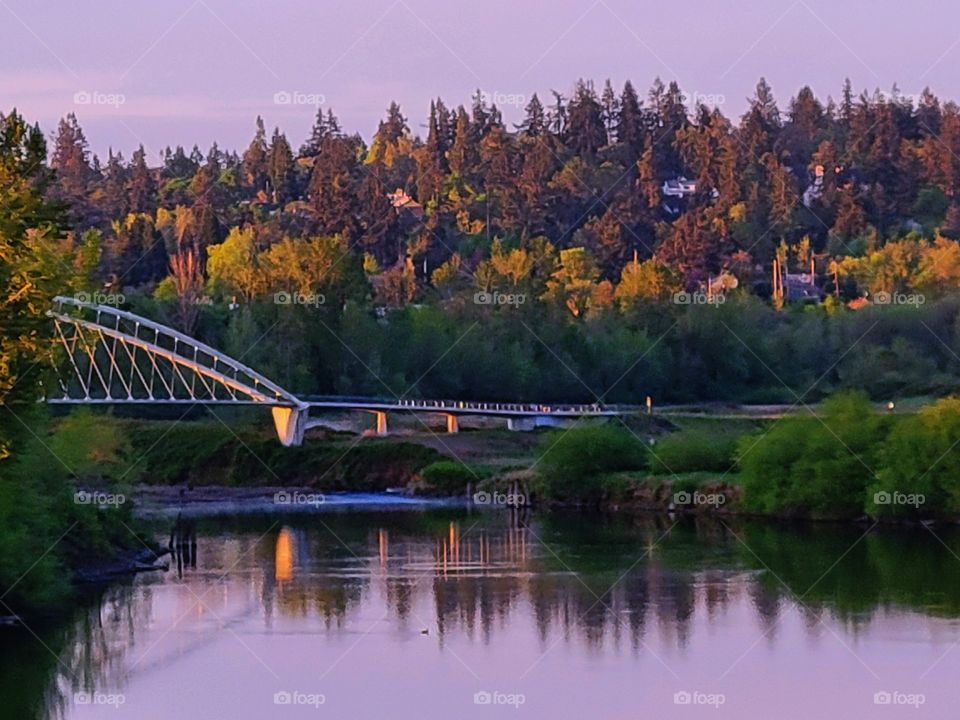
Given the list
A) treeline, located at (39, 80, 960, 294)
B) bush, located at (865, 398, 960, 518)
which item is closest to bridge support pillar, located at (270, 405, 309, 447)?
bush, located at (865, 398, 960, 518)

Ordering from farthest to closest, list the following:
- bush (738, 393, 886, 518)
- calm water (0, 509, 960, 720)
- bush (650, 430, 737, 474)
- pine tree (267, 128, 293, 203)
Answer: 1. pine tree (267, 128, 293, 203)
2. bush (650, 430, 737, 474)
3. bush (738, 393, 886, 518)
4. calm water (0, 509, 960, 720)

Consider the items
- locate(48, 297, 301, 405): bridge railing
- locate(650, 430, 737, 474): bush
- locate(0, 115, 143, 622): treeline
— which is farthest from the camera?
locate(48, 297, 301, 405): bridge railing

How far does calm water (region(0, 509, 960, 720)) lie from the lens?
24.1 meters

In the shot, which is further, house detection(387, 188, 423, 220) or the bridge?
house detection(387, 188, 423, 220)

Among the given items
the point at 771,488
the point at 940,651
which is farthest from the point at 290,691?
the point at 771,488

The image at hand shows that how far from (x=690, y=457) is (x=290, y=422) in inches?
587

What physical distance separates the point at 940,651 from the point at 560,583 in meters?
7.74

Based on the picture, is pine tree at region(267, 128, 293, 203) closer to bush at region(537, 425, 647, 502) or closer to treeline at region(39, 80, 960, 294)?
treeline at region(39, 80, 960, 294)

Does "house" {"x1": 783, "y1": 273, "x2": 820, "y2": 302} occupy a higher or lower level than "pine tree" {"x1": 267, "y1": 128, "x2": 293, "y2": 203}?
lower

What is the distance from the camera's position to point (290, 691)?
80.6 feet

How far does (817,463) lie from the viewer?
138ft

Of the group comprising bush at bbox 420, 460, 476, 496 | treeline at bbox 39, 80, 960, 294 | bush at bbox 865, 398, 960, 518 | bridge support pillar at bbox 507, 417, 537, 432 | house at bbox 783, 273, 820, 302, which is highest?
treeline at bbox 39, 80, 960, 294

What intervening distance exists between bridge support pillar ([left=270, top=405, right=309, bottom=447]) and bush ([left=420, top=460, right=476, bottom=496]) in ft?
22.5

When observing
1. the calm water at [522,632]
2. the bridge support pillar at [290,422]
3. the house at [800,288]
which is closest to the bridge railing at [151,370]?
the bridge support pillar at [290,422]
